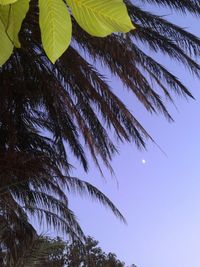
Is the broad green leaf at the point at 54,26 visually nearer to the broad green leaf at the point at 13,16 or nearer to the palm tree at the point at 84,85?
the broad green leaf at the point at 13,16

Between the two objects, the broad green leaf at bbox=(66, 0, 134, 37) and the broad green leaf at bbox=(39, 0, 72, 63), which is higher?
the broad green leaf at bbox=(39, 0, 72, 63)

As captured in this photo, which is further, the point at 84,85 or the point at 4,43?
the point at 84,85

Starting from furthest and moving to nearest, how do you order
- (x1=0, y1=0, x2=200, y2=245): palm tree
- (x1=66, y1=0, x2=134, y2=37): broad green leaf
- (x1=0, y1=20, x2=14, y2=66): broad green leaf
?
(x1=0, y1=0, x2=200, y2=245): palm tree
(x1=0, y1=20, x2=14, y2=66): broad green leaf
(x1=66, y1=0, x2=134, y2=37): broad green leaf

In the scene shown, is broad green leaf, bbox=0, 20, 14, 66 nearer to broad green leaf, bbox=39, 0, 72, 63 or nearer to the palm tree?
broad green leaf, bbox=39, 0, 72, 63

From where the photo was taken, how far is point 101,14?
694 mm

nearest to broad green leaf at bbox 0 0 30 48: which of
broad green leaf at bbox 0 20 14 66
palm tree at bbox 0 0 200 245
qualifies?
broad green leaf at bbox 0 20 14 66

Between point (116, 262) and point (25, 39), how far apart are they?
1539cm

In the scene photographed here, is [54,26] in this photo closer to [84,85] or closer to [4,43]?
[4,43]

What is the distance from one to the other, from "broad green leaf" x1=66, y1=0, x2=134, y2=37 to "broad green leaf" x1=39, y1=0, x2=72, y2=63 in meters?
0.02

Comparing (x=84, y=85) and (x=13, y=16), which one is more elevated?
(x=84, y=85)

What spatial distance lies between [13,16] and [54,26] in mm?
104

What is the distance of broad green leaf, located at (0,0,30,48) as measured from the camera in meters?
0.77

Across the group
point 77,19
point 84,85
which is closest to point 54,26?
point 77,19

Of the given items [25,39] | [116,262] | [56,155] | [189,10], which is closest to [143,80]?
[189,10]
